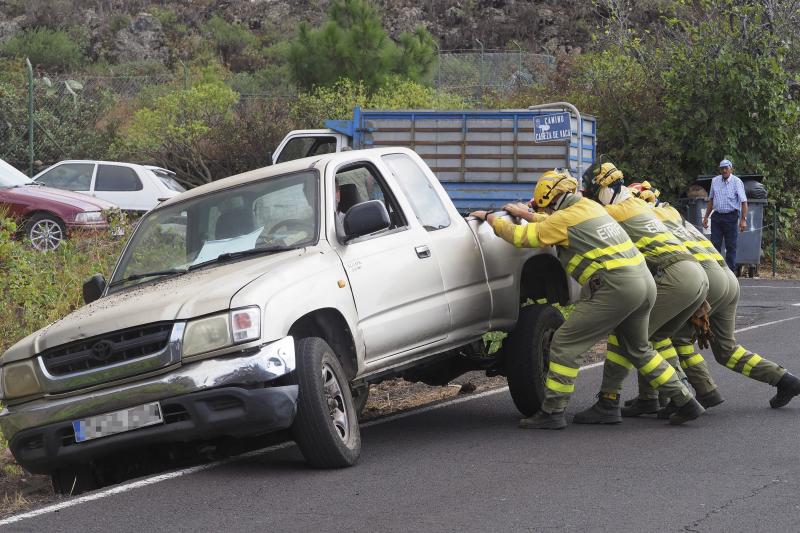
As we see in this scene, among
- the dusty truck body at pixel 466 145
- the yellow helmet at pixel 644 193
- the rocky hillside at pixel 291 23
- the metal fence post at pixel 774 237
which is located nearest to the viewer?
the yellow helmet at pixel 644 193

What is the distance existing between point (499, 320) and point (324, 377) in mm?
2189

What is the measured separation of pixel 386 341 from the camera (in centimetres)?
754

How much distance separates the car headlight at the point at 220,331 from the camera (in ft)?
21.1

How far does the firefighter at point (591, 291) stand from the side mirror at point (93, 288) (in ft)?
8.47

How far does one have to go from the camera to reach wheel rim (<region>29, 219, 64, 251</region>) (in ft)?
53.2

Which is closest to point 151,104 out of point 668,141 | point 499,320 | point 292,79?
point 292,79

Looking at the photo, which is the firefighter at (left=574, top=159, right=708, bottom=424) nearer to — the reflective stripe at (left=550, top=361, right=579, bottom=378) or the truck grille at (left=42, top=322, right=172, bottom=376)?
the reflective stripe at (left=550, top=361, right=579, bottom=378)

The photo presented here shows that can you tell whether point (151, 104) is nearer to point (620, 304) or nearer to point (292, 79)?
point (292, 79)

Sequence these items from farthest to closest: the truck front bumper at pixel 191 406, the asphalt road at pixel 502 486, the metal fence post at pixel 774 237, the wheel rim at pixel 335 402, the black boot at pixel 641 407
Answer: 1. the metal fence post at pixel 774 237
2. the black boot at pixel 641 407
3. the wheel rim at pixel 335 402
4. the truck front bumper at pixel 191 406
5. the asphalt road at pixel 502 486

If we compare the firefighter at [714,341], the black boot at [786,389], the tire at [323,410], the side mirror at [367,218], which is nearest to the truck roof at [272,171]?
the side mirror at [367,218]

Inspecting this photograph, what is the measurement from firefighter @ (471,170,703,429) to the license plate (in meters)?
2.80

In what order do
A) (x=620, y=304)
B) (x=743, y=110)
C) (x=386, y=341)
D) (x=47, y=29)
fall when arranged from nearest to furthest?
(x=386, y=341), (x=620, y=304), (x=743, y=110), (x=47, y=29)

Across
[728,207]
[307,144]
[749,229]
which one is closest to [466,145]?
[307,144]

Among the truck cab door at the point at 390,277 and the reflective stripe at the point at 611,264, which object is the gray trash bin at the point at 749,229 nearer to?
the reflective stripe at the point at 611,264
